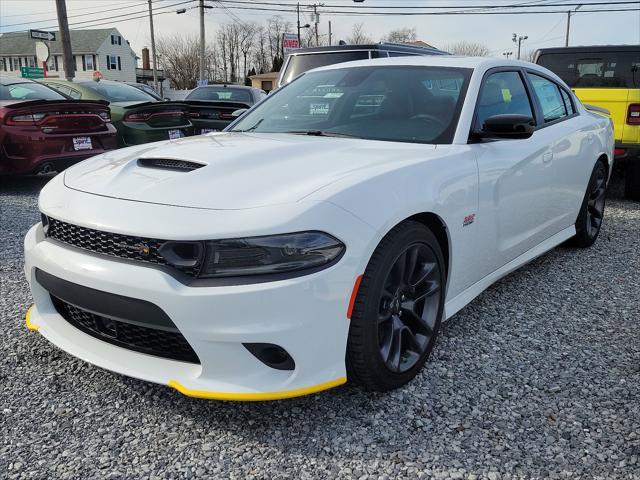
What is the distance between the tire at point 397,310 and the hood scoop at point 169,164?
2.96ft

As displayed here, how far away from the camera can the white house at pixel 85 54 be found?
61344 millimetres

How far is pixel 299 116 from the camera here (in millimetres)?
3480

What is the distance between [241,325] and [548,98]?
3.15 m

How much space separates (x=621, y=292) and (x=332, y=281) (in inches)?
109

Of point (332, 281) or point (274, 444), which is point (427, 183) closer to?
point (332, 281)

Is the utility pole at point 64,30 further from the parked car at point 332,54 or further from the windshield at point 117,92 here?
the parked car at point 332,54

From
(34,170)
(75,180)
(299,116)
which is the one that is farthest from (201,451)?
(34,170)

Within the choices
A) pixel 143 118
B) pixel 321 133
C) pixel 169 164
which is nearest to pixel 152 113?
pixel 143 118

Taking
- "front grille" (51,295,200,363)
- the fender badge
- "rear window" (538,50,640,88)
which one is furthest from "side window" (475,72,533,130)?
"rear window" (538,50,640,88)

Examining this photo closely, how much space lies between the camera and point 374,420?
2330mm

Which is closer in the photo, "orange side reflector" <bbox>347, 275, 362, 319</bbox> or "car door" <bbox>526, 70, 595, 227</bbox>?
"orange side reflector" <bbox>347, 275, 362, 319</bbox>

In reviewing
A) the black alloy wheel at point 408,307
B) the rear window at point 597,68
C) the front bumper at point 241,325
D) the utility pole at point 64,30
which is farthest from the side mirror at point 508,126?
the utility pole at point 64,30

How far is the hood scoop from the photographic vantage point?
2496 millimetres

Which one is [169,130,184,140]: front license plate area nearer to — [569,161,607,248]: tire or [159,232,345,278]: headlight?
[569,161,607,248]: tire
